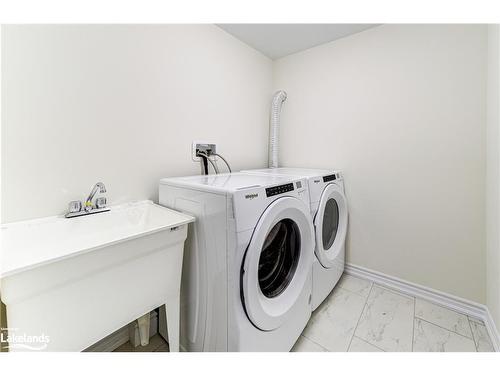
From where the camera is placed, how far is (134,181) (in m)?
1.26

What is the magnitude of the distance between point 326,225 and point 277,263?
0.59 m

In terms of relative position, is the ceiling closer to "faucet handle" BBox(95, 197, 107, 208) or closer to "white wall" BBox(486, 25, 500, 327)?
"white wall" BBox(486, 25, 500, 327)

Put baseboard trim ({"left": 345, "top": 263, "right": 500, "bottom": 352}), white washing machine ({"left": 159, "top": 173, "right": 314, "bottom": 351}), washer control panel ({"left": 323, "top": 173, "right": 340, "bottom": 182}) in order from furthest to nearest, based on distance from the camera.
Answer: washer control panel ({"left": 323, "top": 173, "right": 340, "bottom": 182})
baseboard trim ({"left": 345, "top": 263, "right": 500, "bottom": 352})
white washing machine ({"left": 159, "top": 173, "right": 314, "bottom": 351})

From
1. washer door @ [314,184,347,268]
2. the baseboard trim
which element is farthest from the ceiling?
the baseboard trim

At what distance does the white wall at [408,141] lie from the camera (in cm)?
137

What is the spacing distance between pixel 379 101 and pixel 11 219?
2.34 m

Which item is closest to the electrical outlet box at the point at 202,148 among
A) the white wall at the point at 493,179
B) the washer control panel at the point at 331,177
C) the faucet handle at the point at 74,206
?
the faucet handle at the point at 74,206

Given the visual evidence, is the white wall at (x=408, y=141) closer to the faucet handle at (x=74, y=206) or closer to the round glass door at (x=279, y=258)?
the round glass door at (x=279, y=258)

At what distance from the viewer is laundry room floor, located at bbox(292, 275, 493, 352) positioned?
1191mm

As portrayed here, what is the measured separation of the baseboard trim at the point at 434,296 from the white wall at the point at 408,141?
41 millimetres

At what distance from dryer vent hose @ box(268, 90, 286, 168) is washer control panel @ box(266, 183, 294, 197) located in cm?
107
